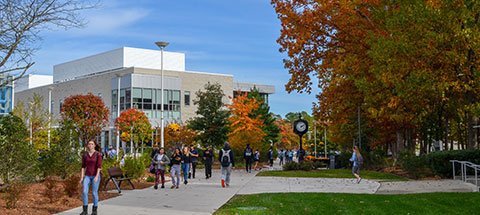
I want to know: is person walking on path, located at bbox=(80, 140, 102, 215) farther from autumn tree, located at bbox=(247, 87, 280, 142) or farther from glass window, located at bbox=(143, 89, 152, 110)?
glass window, located at bbox=(143, 89, 152, 110)

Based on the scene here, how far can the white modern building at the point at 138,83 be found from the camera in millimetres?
75062

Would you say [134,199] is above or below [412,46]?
below

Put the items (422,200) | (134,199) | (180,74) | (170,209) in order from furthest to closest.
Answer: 1. (180,74)
2. (134,199)
3. (422,200)
4. (170,209)

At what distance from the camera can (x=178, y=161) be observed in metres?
21.4

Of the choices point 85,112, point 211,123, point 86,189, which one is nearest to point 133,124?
point 211,123

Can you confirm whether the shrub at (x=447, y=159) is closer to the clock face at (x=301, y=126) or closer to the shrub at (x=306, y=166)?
the shrub at (x=306, y=166)

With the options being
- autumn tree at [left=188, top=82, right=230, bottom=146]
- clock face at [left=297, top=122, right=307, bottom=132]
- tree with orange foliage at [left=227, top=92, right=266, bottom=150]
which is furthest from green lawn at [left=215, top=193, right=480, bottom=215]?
autumn tree at [left=188, top=82, right=230, bottom=146]

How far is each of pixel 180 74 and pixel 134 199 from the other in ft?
212

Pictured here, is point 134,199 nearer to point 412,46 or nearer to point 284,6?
point 412,46

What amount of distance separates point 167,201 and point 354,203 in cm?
517

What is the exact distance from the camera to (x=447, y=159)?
23.7 m

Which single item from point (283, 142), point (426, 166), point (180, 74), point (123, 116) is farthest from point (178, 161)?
point (283, 142)

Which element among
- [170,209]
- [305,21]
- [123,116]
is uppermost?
[305,21]

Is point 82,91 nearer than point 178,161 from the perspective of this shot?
No
